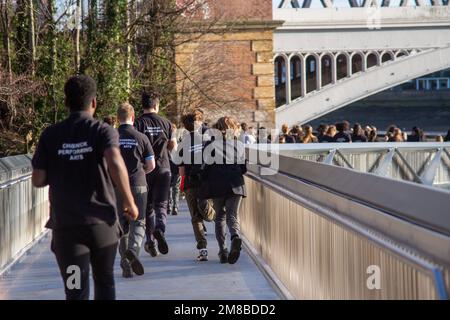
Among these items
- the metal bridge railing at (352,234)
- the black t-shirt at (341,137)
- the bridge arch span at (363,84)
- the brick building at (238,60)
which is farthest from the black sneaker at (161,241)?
the bridge arch span at (363,84)

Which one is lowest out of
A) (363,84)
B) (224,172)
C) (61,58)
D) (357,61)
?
(224,172)

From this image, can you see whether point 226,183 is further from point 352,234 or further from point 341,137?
point 341,137

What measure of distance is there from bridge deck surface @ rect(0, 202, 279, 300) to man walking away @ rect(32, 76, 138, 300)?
3.05m

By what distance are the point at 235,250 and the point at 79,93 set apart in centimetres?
532

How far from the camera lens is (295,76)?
185ft

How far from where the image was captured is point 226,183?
11547 mm

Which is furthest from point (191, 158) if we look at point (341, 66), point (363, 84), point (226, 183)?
point (341, 66)

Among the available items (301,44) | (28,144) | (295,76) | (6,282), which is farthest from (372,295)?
(295,76)

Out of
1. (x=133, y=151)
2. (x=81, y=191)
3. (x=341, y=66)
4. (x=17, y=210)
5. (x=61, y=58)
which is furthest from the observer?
(x=341, y=66)

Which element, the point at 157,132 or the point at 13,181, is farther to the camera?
the point at 13,181

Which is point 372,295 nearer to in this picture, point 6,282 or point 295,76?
point 6,282

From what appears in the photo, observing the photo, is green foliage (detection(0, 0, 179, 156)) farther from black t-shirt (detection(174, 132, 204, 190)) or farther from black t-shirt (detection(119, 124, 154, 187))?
black t-shirt (detection(119, 124, 154, 187))

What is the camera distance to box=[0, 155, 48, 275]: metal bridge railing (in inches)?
443

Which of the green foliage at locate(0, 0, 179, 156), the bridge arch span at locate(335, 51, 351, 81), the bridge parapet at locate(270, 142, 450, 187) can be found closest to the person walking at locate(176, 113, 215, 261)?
the green foliage at locate(0, 0, 179, 156)
